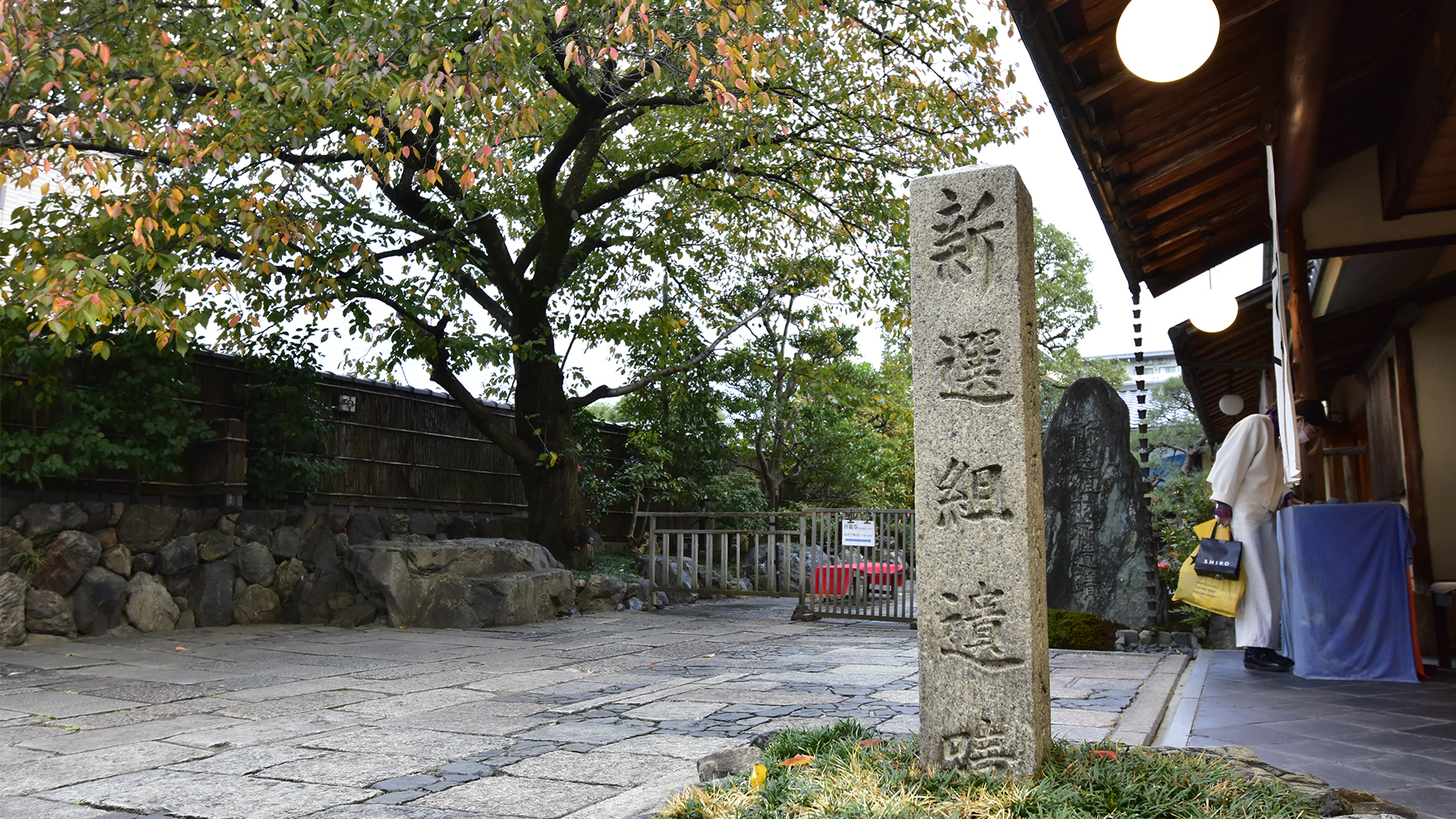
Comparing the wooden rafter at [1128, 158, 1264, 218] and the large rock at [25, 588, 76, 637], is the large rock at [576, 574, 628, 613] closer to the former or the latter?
the large rock at [25, 588, 76, 637]

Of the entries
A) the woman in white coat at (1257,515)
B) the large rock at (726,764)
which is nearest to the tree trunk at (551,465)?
the woman in white coat at (1257,515)

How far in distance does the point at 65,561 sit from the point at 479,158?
5635mm

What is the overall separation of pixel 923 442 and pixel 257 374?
9.68 m

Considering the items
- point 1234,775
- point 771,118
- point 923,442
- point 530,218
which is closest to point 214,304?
point 530,218

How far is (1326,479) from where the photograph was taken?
12.5 m

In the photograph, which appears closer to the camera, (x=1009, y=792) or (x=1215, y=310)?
(x=1009, y=792)

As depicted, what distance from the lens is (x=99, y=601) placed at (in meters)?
8.98

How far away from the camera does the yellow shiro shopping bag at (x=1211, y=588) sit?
664cm

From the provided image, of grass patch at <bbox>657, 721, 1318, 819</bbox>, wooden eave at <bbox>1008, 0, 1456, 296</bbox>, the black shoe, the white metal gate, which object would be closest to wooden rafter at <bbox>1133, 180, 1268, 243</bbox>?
wooden eave at <bbox>1008, 0, 1456, 296</bbox>

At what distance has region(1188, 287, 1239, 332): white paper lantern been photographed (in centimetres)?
884

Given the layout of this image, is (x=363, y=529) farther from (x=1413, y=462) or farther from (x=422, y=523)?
(x=1413, y=462)

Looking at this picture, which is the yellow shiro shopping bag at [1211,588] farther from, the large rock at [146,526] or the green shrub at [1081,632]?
the large rock at [146,526]

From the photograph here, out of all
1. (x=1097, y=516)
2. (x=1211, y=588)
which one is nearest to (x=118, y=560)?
(x=1097, y=516)

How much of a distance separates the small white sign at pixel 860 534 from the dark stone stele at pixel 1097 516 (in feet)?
6.84
